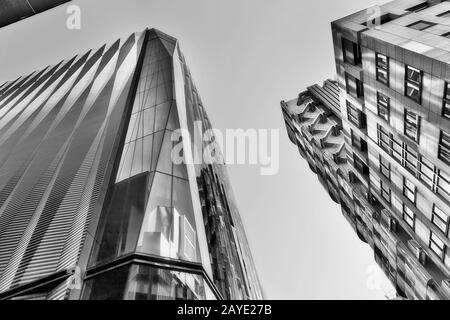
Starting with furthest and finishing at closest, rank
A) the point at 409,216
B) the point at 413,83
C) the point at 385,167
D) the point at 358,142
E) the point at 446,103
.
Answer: the point at 358,142, the point at 385,167, the point at 409,216, the point at 413,83, the point at 446,103

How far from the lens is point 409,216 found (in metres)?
34.8

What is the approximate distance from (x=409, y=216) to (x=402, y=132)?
863cm

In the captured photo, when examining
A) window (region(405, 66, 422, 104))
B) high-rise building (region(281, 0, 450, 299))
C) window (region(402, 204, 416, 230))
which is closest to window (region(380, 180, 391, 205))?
high-rise building (region(281, 0, 450, 299))

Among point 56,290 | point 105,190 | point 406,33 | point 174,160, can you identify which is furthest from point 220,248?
point 406,33

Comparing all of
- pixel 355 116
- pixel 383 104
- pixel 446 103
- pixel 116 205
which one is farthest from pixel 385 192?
pixel 116 205

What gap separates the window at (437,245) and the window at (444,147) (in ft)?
26.2

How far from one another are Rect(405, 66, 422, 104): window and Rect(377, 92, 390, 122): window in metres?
3.37

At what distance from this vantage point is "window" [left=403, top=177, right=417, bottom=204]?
1280 inches

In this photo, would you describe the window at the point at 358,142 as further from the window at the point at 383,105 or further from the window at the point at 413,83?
the window at the point at 413,83

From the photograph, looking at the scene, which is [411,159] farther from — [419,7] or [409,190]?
[419,7]

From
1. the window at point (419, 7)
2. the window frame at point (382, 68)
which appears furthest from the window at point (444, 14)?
the window frame at point (382, 68)

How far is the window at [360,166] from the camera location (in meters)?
42.8

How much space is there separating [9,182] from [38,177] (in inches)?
145

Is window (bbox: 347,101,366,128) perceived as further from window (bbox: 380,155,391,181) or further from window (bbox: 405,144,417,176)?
window (bbox: 405,144,417,176)
